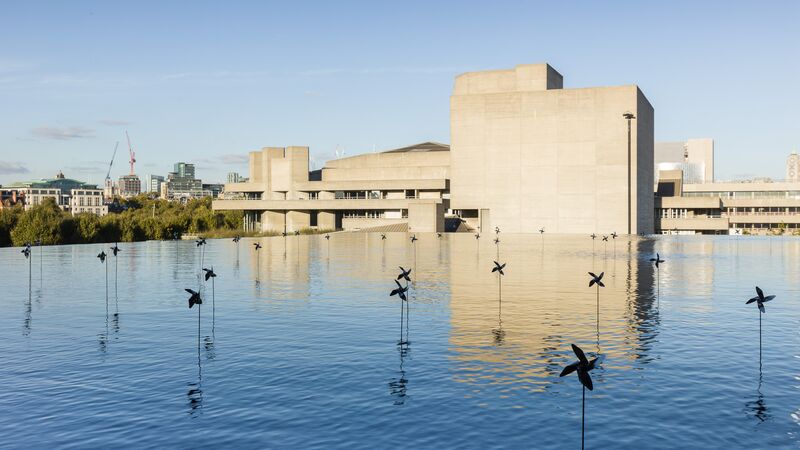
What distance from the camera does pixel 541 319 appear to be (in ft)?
143

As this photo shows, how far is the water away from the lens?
2291 cm

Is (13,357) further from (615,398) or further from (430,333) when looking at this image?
(615,398)

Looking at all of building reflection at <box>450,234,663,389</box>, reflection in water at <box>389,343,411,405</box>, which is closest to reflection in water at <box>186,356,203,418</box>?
reflection in water at <box>389,343,411,405</box>

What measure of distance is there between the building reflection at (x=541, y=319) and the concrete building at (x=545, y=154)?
99.8m

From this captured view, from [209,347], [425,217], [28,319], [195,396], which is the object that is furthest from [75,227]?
[195,396]

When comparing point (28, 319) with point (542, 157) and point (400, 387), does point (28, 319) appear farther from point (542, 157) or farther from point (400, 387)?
point (542, 157)

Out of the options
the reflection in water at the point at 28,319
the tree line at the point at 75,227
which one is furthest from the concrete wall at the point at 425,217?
the reflection in water at the point at 28,319

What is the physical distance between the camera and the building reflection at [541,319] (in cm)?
3181

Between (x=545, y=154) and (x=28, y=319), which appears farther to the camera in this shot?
(x=545, y=154)

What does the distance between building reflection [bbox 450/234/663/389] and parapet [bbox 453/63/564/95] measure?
111854 millimetres

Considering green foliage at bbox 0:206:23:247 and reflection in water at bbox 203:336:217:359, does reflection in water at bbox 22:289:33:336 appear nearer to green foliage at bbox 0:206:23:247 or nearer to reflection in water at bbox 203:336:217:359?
reflection in water at bbox 203:336:217:359

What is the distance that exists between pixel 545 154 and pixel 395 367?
517 feet

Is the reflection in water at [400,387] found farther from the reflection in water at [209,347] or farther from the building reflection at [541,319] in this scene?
the reflection in water at [209,347]

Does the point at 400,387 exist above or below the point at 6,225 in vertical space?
below
